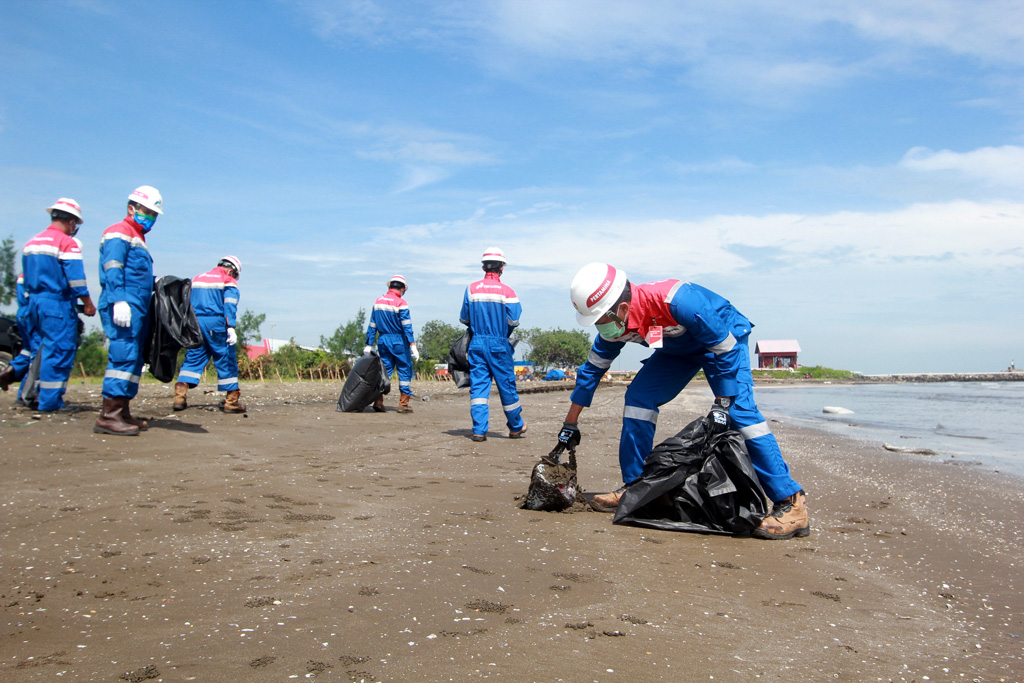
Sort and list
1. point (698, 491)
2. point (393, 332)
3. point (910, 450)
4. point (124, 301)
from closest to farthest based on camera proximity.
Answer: point (698, 491)
point (124, 301)
point (910, 450)
point (393, 332)

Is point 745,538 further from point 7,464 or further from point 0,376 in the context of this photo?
point 0,376

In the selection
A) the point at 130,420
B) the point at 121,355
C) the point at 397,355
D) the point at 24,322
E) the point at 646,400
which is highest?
the point at 24,322

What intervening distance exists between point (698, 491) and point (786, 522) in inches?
Answer: 20.8

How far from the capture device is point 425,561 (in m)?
3.26

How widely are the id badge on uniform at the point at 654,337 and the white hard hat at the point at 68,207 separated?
6.57 metres

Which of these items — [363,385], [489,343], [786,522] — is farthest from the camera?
[363,385]

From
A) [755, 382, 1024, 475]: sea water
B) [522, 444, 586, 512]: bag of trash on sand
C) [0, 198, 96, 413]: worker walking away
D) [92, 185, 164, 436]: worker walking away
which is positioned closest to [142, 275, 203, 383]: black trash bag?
[92, 185, 164, 436]: worker walking away

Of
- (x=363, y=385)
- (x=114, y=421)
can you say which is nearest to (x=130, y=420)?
(x=114, y=421)

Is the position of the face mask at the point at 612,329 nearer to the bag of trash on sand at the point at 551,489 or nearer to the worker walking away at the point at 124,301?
the bag of trash on sand at the point at 551,489

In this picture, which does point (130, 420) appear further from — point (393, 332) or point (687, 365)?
point (687, 365)

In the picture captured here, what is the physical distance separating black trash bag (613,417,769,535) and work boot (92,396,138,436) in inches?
189

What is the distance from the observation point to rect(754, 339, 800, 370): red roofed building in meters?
89.9

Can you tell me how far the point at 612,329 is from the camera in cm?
427

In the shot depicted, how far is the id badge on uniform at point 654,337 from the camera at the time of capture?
13.4 ft
